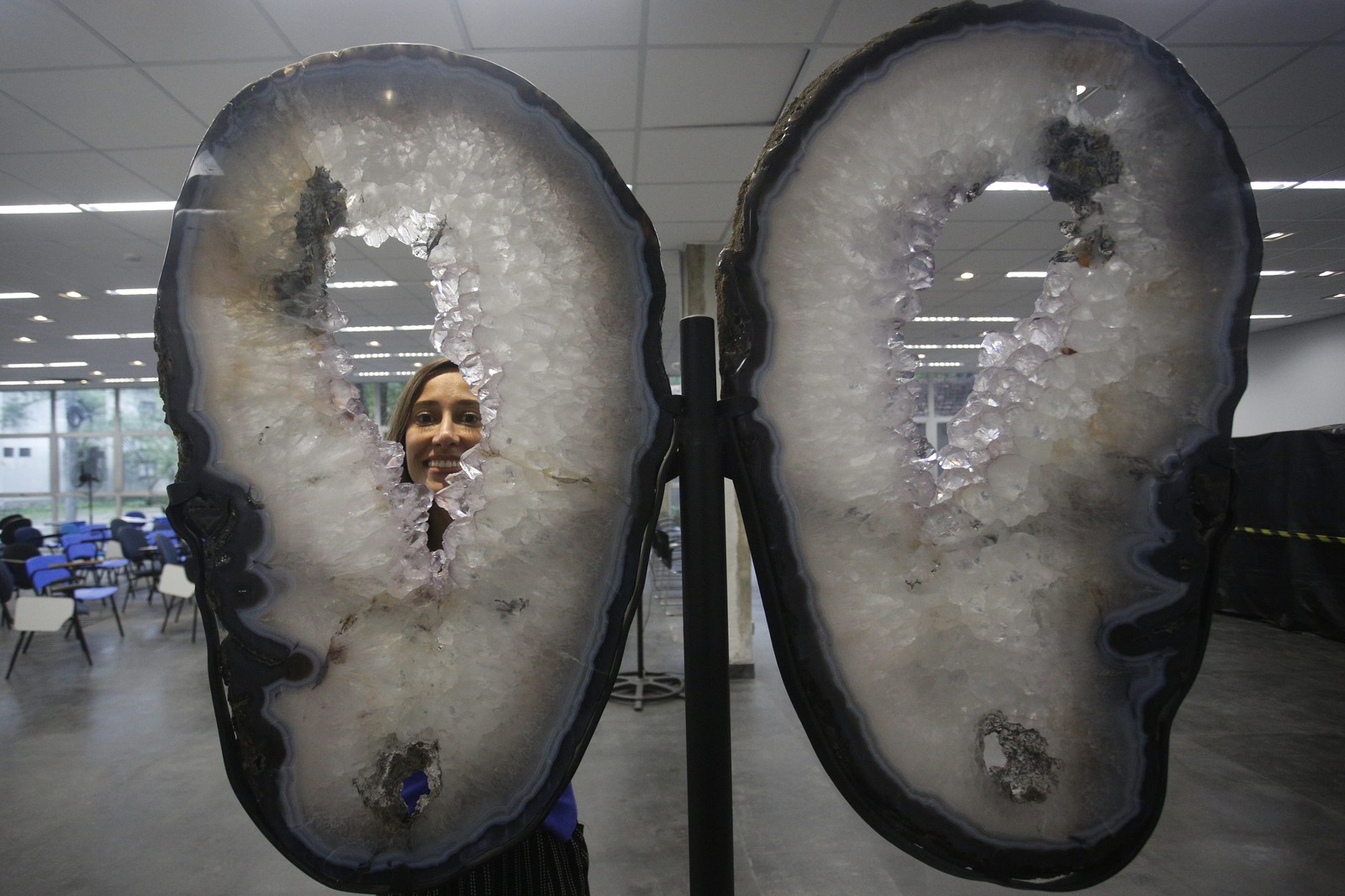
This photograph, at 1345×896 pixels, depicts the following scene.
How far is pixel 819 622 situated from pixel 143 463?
14632 millimetres

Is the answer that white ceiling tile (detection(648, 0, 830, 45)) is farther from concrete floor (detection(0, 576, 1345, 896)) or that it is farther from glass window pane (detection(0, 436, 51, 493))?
glass window pane (detection(0, 436, 51, 493))

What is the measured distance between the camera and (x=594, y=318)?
1.31ft

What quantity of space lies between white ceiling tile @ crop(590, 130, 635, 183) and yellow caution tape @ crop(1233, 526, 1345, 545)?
4534 millimetres

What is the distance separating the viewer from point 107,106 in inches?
101

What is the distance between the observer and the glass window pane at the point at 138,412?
11539 mm

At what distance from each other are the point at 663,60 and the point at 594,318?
2.37 meters

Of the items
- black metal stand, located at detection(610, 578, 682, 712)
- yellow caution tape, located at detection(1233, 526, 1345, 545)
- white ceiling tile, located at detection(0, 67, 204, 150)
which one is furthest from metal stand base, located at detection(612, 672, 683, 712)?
yellow caution tape, located at detection(1233, 526, 1345, 545)

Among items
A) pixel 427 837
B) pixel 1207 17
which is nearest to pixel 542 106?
pixel 427 837

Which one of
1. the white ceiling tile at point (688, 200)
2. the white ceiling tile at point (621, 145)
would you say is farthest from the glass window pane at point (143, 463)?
the white ceiling tile at point (621, 145)

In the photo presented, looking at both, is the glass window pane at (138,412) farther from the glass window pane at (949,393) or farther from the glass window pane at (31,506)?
the glass window pane at (949,393)

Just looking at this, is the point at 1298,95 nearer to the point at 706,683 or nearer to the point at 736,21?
the point at 736,21

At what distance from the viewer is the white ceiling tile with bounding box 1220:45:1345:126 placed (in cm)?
253

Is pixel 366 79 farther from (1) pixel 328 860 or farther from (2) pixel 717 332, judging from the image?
(1) pixel 328 860

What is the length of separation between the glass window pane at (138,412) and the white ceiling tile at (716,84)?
41.1ft
